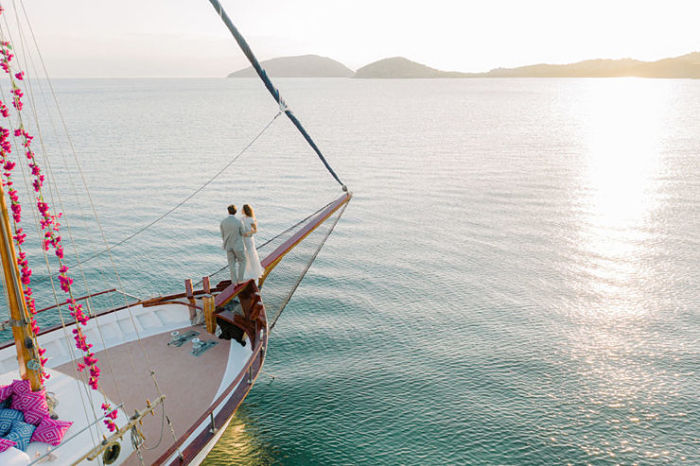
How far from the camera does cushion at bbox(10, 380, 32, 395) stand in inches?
391

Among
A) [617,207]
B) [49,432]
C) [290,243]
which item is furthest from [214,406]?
[617,207]

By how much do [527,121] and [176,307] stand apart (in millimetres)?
106757

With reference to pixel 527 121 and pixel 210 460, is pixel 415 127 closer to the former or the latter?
pixel 527 121

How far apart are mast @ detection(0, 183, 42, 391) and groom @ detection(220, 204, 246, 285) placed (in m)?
5.32

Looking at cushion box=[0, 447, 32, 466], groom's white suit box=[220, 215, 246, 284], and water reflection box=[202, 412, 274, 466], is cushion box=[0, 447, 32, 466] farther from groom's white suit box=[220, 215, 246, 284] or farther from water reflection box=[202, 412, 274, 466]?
groom's white suit box=[220, 215, 246, 284]

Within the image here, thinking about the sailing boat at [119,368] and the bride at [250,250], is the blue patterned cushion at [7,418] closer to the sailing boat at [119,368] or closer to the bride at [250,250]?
the sailing boat at [119,368]

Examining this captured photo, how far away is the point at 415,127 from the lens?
9725 cm

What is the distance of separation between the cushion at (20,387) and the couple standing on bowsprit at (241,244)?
19.1ft

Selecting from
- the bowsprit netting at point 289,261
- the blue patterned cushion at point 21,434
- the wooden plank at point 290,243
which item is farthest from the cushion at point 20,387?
the wooden plank at point 290,243

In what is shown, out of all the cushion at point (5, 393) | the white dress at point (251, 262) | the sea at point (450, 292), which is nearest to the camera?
the cushion at point (5, 393)

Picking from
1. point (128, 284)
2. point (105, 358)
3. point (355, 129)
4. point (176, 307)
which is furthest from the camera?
point (355, 129)

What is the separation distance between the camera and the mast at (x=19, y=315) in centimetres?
981

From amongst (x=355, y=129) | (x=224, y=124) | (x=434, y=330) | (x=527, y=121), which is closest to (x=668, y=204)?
(x=434, y=330)

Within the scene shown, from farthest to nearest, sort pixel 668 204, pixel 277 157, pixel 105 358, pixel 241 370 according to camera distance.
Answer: pixel 277 157 < pixel 668 204 < pixel 105 358 < pixel 241 370
